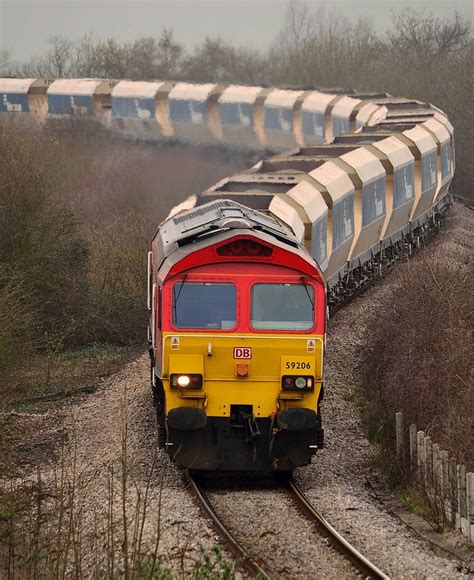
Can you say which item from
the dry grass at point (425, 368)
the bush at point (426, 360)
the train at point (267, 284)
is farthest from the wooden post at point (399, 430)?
the train at point (267, 284)

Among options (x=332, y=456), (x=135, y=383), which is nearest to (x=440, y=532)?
(x=332, y=456)

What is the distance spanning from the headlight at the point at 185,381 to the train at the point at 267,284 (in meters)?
0.01

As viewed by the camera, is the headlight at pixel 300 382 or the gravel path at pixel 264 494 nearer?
the gravel path at pixel 264 494

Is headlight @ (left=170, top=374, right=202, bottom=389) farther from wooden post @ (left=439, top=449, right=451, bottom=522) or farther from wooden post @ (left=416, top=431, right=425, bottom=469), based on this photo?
wooden post @ (left=439, top=449, right=451, bottom=522)

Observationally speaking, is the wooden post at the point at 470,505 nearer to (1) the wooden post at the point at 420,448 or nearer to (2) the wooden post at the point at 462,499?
(2) the wooden post at the point at 462,499

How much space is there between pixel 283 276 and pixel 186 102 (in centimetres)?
3795

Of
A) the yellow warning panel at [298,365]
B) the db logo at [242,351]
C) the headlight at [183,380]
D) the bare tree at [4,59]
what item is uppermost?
the db logo at [242,351]

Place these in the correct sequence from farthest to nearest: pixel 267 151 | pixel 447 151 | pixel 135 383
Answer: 1. pixel 267 151
2. pixel 447 151
3. pixel 135 383

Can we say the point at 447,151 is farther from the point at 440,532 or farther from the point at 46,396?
the point at 440,532

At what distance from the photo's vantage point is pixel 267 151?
45.5 m

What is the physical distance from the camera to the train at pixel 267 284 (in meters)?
12.2

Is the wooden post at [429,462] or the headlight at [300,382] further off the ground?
the headlight at [300,382]

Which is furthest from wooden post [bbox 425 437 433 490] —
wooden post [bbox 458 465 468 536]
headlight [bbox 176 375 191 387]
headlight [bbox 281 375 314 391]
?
headlight [bbox 176 375 191 387]

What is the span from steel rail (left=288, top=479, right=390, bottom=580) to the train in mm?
559
